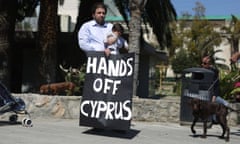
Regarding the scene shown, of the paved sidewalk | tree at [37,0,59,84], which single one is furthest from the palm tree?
the paved sidewalk

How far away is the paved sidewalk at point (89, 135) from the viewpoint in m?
7.11

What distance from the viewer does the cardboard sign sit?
7.34 metres

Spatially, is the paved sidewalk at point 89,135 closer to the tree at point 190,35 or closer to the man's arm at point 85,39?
A: the man's arm at point 85,39

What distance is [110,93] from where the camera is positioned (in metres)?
7.43

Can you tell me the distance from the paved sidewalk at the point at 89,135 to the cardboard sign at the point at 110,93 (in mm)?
280

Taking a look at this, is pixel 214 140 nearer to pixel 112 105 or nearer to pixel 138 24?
pixel 112 105

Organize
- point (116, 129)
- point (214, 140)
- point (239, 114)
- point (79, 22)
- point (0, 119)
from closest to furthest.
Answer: point (116, 129) → point (214, 140) → point (0, 119) → point (239, 114) → point (79, 22)

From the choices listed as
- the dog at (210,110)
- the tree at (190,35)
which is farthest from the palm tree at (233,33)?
the dog at (210,110)

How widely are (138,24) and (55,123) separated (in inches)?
189

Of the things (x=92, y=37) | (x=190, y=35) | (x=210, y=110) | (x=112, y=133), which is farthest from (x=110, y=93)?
(x=190, y=35)

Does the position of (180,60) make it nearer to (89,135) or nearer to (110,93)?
(89,135)

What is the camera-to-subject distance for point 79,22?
17234 mm

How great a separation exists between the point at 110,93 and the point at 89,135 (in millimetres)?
775

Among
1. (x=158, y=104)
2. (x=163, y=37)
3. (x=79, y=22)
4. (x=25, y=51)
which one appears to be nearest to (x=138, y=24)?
(x=158, y=104)
